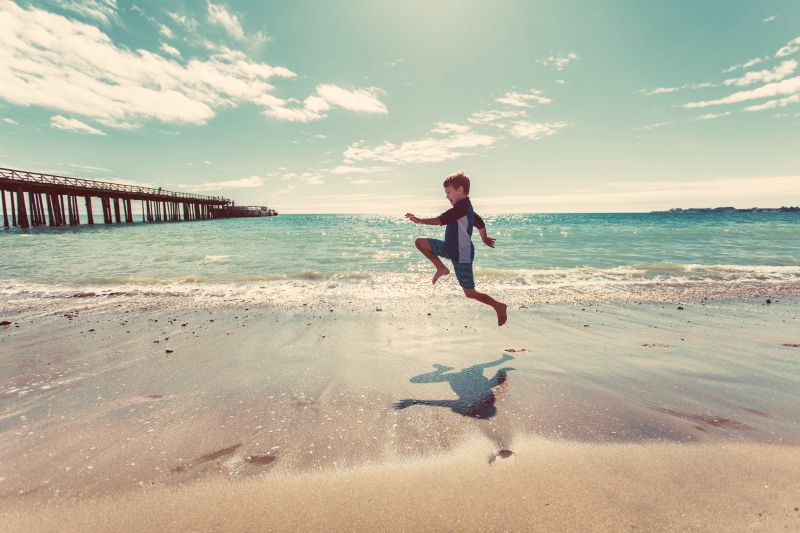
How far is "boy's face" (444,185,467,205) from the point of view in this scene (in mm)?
4609

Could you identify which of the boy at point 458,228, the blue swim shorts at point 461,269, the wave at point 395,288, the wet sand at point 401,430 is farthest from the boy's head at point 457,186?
the wave at point 395,288

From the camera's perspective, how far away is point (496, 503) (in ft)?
6.43

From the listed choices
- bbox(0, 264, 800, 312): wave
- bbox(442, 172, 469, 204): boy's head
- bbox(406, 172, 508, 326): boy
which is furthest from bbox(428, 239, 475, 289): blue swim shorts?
bbox(0, 264, 800, 312): wave

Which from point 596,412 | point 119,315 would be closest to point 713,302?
point 596,412

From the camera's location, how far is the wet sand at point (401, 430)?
1.94m

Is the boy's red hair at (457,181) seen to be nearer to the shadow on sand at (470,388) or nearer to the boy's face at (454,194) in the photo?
the boy's face at (454,194)

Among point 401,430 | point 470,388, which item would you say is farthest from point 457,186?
point 401,430

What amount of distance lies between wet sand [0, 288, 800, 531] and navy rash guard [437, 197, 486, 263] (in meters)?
1.25

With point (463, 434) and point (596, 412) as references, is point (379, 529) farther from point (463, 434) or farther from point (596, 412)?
point (596, 412)

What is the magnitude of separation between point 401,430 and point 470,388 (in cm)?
104

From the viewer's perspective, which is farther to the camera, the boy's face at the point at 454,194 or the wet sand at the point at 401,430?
the boy's face at the point at 454,194

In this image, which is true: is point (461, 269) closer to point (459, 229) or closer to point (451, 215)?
point (459, 229)

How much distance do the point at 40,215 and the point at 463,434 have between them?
2300 inches

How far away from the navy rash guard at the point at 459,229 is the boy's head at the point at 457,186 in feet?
0.24
